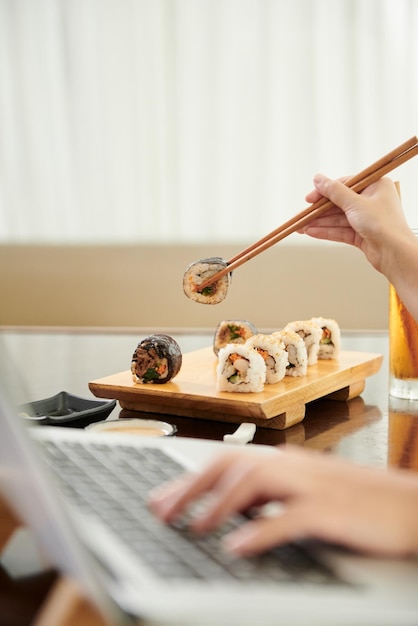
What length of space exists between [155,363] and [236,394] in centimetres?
16

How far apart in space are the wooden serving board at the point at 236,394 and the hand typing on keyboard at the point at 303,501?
587 millimetres

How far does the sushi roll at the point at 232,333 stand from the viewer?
1.58 meters

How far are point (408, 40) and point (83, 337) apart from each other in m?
2.36

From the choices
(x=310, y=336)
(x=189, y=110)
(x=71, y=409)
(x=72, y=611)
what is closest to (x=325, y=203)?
(x=310, y=336)

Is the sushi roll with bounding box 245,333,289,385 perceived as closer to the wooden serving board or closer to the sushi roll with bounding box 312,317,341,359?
the wooden serving board

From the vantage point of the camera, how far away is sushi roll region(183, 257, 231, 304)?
1.55m

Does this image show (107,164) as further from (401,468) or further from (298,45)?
(401,468)

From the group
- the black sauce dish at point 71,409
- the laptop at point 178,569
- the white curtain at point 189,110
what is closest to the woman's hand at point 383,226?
the black sauce dish at point 71,409

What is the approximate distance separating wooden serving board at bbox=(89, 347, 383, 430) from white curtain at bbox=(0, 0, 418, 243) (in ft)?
7.96

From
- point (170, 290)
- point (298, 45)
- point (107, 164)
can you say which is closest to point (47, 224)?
point (107, 164)

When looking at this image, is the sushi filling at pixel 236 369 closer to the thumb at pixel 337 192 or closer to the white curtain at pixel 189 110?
the thumb at pixel 337 192

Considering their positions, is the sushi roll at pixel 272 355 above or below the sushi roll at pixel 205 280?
below

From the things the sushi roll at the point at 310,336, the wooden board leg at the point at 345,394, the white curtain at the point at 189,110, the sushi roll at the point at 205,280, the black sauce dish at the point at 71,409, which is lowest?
the wooden board leg at the point at 345,394

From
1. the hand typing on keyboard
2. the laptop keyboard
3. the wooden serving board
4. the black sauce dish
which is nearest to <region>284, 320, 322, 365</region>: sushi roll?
the wooden serving board
